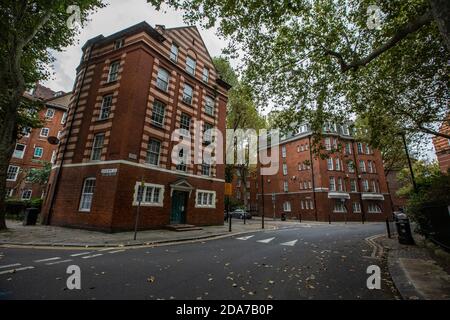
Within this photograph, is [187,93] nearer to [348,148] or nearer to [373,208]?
[348,148]

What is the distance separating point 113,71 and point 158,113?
15.3 ft

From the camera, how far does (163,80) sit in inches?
687

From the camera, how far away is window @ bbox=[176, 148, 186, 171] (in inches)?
691

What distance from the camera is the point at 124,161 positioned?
13.6 meters

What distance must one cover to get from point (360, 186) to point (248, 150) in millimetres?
20057

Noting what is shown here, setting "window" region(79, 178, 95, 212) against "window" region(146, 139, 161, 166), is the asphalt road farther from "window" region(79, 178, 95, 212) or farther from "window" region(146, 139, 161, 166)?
"window" region(146, 139, 161, 166)

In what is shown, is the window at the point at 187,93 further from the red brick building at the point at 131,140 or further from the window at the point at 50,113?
the window at the point at 50,113

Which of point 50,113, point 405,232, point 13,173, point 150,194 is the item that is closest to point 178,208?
point 150,194

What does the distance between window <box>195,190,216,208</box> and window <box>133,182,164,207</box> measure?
3.71 m

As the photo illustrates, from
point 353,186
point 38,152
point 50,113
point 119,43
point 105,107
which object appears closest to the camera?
point 105,107

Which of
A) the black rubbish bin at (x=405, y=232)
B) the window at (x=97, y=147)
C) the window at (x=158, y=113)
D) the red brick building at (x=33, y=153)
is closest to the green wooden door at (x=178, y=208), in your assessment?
the window at (x=158, y=113)

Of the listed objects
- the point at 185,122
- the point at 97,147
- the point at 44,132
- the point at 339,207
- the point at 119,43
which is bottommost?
the point at 339,207

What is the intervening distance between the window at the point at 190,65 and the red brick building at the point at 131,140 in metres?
0.10
